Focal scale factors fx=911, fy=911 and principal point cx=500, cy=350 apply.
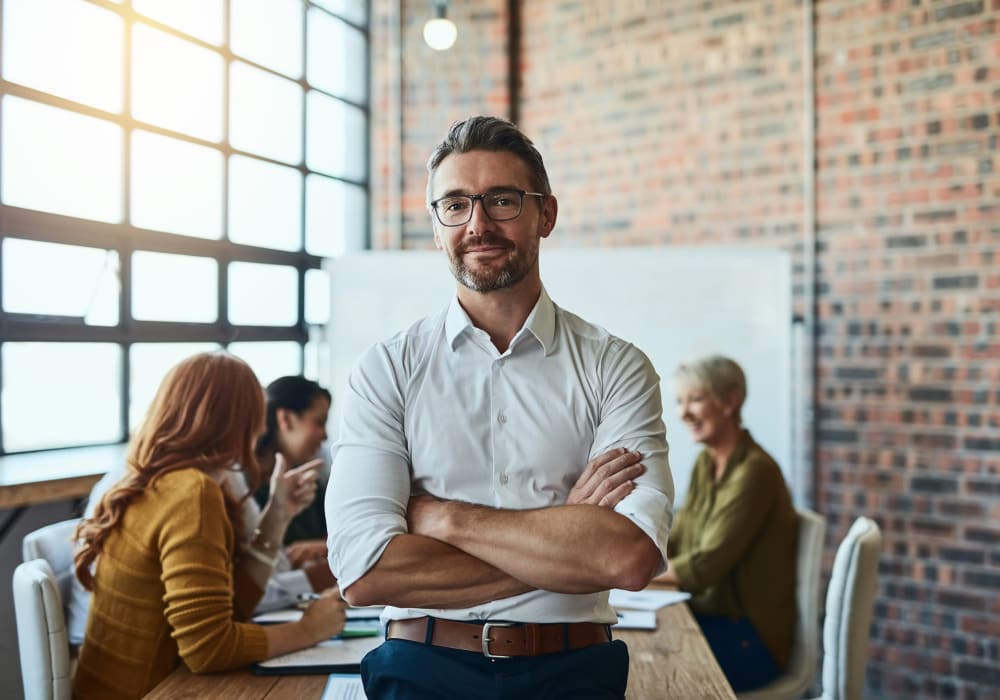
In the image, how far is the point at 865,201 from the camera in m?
4.02

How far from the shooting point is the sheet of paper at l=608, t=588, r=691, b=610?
234 centimetres

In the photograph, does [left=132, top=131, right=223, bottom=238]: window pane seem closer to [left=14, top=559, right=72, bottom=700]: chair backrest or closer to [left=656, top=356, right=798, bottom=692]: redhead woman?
[left=14, top=559, right=72, bottom=700]: chair backrest

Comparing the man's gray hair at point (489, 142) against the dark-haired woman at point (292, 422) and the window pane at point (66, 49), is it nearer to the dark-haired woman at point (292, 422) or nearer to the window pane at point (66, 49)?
the dark-haired woman at point (292, 422)

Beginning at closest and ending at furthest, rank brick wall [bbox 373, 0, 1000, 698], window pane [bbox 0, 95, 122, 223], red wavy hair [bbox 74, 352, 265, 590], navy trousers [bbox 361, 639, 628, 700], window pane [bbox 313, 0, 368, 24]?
navy trousers [bbox 361, 639, 628, 700]
red wavy hair [bbox 74, 352, 265, 590]
window pane [bbox 0, 95, 122, 223]
brick wall [bbox 373, 0, 1000, 698]
window pane [bbox 313, 0, 368, 24]

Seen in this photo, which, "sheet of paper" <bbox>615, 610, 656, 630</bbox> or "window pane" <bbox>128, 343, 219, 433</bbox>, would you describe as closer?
"sheet of paper" <bbox>615, 610, 656, 630</bbox>

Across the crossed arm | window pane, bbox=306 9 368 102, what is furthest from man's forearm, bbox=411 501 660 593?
window pane, bbox=306 9 368 102

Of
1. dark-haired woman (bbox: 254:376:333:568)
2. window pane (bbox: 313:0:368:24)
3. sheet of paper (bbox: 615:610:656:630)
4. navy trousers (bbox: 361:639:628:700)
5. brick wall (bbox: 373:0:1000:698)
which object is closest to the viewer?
navy trousers (bbox: 361:639:628:700)

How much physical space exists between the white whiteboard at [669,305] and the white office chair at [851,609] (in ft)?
4.74

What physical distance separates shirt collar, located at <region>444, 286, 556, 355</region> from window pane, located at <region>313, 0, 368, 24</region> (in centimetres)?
357

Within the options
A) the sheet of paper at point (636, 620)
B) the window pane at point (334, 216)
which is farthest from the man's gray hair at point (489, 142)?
the window pane at point (334, 216)

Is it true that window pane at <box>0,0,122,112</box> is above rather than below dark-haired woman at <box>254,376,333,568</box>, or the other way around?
above

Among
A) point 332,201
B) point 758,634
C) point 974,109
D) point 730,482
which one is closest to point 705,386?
point 730,482

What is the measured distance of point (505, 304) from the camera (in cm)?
175

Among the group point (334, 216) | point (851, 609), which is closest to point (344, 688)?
point (851, 609)
